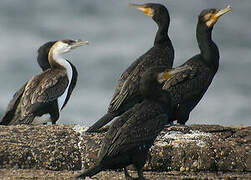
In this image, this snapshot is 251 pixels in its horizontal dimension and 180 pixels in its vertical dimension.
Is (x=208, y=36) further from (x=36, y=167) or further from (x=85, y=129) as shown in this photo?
(x=36, y=167)

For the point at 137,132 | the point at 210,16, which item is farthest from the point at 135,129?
the point at 210,16

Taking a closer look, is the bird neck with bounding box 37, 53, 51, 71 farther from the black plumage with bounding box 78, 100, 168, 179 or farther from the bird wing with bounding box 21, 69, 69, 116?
the black plumage with bounding box 78, 100, 168, 179

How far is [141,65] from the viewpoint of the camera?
1096 cm

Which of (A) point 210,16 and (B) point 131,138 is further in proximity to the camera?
(A) point 210,16

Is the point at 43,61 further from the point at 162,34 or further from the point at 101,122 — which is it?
the point at 101,122

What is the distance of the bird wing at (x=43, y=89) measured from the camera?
13.8m

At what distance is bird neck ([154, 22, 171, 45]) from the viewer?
38.4 ft

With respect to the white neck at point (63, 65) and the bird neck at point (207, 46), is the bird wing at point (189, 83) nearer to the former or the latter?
the bird neck at point (207, 46)

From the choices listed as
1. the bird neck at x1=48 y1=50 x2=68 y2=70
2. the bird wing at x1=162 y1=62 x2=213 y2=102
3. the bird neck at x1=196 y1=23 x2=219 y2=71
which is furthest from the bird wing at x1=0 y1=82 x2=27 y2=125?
the bird neck at x1=196 y1=23 x2=219 y2=71

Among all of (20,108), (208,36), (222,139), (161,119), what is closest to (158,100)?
(161,119)

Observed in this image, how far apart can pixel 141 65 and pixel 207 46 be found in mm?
1565

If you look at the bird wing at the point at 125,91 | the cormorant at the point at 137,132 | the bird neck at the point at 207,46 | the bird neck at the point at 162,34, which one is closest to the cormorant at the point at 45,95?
the bird neck at the point at 162,34

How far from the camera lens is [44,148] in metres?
10.8

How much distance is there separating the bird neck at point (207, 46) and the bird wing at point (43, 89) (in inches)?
143
